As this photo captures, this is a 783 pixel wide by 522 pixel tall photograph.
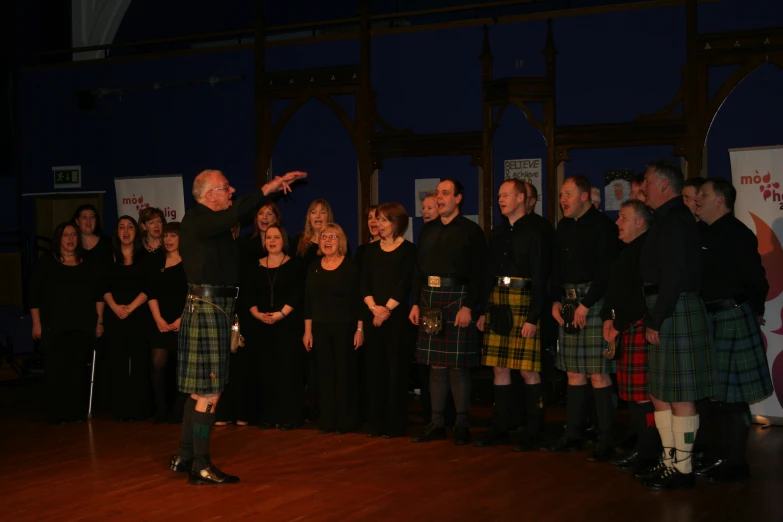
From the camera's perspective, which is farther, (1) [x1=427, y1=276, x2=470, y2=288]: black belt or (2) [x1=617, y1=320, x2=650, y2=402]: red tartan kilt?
(1) [x1=427, y1=276, x2=470, y2=288]: black belt

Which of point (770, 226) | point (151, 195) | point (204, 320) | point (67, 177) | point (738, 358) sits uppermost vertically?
point (67, 177)

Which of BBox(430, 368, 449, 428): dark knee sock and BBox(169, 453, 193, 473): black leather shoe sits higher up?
BBox(430, 368, 449, 428): dark knee sock

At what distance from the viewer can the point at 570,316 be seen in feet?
18.1

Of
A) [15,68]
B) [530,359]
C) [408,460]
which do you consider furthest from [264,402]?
[15,68]

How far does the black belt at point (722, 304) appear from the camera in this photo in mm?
4980

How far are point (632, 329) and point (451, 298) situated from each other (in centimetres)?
130

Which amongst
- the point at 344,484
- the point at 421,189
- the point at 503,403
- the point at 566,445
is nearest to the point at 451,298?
the point at 503,403

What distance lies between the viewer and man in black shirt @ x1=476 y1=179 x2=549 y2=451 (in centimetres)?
573

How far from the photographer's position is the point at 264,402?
6.80 m

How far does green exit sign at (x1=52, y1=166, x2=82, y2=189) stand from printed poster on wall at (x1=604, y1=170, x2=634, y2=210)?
6.09 meters

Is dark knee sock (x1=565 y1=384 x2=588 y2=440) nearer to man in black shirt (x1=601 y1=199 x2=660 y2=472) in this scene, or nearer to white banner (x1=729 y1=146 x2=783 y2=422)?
man in black shirt (x1=601 y1=199 x2=660 y2=472)

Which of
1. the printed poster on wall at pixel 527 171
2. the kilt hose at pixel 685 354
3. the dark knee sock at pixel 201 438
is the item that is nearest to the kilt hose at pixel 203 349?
the dark knee sock at pixel 201 438

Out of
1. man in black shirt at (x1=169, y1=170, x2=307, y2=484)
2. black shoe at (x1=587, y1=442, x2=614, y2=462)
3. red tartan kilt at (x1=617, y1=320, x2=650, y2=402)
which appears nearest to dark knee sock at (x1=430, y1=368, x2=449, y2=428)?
black shoe at (x1=587, y1=442, x2=614, y2=462)

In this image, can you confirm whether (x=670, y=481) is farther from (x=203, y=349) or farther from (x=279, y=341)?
(x=279, y=341)
